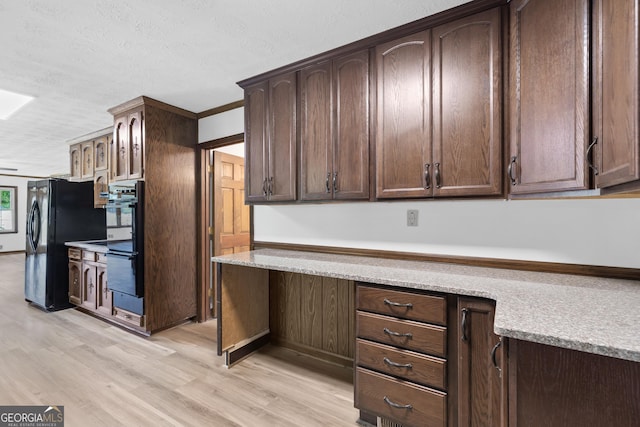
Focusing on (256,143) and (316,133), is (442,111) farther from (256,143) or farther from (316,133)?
(256,143)

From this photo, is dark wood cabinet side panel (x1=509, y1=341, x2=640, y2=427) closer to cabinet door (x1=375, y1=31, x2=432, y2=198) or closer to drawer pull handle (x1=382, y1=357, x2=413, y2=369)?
drawer pull handle (x1=382, y1=357, x2=413, y2=369)

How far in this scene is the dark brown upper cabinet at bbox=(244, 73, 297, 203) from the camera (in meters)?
2.38

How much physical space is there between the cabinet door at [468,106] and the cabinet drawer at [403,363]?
895mm

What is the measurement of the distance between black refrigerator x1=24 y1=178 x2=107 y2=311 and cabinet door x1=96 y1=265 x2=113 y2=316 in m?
0.82

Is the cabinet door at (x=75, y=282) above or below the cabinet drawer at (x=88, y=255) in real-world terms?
below

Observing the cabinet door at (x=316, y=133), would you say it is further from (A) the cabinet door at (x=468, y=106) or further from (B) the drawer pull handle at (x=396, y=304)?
(B) the drawer pull handle at (x=396, y=304)

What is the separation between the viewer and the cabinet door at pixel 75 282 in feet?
12.6

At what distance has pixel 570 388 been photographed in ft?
2.92

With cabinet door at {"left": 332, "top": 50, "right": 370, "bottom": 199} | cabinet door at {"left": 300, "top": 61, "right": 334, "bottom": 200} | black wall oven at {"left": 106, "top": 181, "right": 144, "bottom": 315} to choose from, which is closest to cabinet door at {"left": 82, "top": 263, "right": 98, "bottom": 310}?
black wall oven at {"left": 106, "top": 181, "right": 144, "bottom": 315}

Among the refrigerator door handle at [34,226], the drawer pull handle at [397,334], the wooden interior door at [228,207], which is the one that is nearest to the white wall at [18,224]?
the refrigerator door handle at [34,226]

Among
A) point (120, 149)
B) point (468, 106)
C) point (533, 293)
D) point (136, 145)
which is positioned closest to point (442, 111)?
point (468, 106)

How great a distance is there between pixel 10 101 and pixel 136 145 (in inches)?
47.1

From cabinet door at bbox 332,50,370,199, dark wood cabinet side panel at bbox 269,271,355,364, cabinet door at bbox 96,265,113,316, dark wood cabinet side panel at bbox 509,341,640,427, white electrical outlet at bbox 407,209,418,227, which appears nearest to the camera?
dark wood cabinet side panel at bbox 509,341,640,427

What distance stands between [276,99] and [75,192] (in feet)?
10.8
